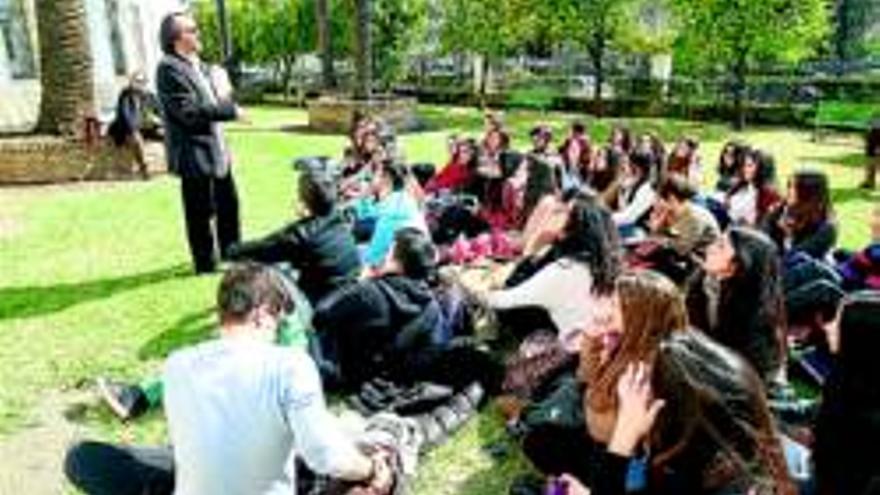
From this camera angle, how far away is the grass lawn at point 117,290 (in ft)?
20.4

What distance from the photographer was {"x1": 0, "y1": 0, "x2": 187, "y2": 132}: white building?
26.2 m

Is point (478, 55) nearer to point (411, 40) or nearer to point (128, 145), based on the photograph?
point (411, 40)

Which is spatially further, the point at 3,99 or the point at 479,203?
the point at 3,99

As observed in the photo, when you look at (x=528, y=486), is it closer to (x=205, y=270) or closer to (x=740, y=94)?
(x=205, y=270)

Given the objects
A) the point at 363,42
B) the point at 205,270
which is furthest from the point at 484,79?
the point at 205,270

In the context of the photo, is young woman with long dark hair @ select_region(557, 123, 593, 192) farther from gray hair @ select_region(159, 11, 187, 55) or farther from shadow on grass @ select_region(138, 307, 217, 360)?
shadow on grass @ select_region(138, 307, 217, 360)

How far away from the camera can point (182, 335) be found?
8031 millimetres

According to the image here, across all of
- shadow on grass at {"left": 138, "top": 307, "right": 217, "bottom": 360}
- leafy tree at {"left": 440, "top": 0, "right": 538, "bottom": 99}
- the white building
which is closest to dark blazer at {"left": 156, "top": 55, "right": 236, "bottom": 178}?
shadow on grass at {"left": 138, "top": 307, "right": 217, "bottom": 360}

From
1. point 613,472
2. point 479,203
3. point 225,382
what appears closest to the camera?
point 613,472

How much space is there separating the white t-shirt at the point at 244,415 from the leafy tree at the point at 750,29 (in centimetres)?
2338

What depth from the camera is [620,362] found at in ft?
13.2

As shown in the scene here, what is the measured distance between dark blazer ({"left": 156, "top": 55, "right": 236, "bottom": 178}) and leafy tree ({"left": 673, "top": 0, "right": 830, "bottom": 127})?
18.7 metres

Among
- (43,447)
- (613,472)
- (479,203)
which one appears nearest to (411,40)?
(479,203)

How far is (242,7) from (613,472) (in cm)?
4815
